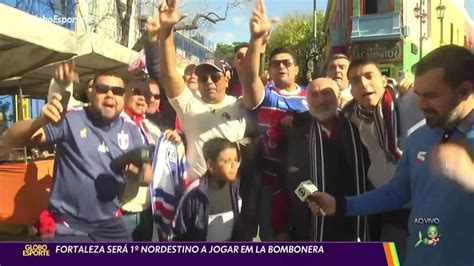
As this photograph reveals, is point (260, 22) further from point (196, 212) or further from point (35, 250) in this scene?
point (35, 250)

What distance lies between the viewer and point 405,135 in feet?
6.89

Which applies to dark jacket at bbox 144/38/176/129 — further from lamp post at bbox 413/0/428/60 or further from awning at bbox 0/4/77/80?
lamp post at bbox 413/0/428/60

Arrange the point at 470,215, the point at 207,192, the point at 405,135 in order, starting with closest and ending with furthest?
the point at 470,215
the point at 405,135
the point at 207,192

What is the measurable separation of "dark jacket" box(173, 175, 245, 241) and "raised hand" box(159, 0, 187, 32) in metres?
0.65

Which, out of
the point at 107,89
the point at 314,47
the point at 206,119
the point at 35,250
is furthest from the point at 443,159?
the point at 35,250

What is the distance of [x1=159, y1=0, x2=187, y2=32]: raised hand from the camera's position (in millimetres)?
2154

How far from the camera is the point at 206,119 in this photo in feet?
7.23

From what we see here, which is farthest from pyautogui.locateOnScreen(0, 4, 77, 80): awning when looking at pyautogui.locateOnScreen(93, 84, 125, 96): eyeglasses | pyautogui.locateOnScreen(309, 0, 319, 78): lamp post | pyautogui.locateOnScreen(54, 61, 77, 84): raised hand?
pyautogui.locateOnScreen(309, 0, 319, 78): lamp post

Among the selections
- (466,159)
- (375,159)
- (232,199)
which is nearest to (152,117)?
(232,199)

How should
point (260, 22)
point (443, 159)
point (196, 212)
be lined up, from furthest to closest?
point (196, 212) < point (260, 22) < point (443, 159)

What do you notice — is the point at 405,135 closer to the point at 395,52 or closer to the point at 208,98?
the point at 395,52

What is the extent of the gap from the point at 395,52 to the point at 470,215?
0.66 meters

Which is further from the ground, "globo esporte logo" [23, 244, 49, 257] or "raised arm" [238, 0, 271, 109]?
"raised arm" [238, 0, 271, 109]

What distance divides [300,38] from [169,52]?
54 cm
